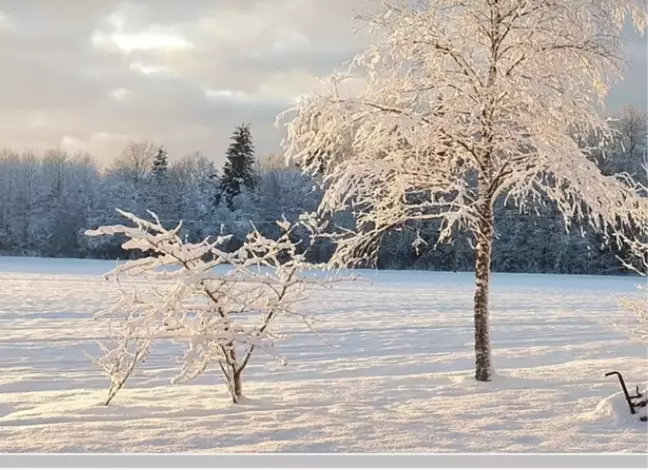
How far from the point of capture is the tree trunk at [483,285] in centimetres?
281

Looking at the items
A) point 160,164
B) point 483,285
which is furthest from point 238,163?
point 483,285

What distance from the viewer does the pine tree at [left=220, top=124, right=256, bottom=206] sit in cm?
205

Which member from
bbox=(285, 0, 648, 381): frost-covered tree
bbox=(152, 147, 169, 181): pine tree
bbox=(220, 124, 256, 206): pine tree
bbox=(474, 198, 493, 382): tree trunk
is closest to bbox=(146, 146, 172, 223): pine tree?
bbox=(152, 147, 169, 181): pine tree

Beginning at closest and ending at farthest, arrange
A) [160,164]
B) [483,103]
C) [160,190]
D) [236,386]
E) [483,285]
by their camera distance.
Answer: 1. [160,164]
2. [160,190]
3. [236,386]
4. [483,103]
5. [483,285]

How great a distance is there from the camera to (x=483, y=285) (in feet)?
9.55

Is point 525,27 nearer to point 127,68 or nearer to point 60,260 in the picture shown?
point 127,68

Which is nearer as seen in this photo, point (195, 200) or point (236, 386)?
point (195, 200)

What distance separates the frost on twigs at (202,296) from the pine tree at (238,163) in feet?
0.59

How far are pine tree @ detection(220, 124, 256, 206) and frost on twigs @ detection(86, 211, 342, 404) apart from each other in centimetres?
18

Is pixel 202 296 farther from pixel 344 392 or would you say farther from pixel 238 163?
pixel 344 392

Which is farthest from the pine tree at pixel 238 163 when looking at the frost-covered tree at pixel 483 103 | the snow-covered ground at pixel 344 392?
the snow-covered ground at pixel 344 392

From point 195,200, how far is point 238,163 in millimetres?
258

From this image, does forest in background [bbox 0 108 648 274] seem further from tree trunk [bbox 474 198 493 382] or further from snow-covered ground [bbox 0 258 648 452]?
snow-covered ground [bbox 0 258 648 452]

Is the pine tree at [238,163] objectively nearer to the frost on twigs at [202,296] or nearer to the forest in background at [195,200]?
the forest in background at [195,200]
